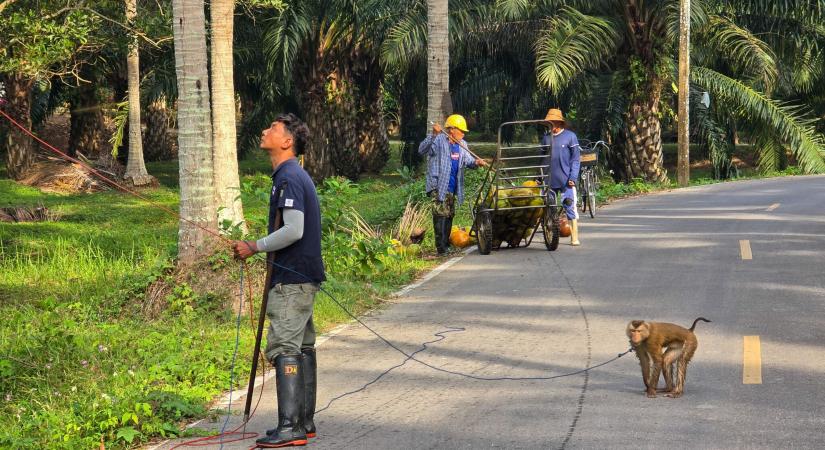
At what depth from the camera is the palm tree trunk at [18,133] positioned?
113 feet

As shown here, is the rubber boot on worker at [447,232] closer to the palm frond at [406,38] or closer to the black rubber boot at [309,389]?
the black rubber boot at [309,389]

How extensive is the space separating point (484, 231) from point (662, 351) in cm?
836

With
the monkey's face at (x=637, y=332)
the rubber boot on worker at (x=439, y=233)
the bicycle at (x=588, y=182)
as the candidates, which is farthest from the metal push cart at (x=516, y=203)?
the monkey's face at (x=637, y=332)

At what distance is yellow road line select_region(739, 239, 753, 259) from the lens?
1625 cm

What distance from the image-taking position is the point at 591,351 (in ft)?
34.8

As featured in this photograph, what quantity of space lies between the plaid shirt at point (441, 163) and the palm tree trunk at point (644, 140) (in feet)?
55.9

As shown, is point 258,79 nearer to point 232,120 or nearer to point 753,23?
point 753,23

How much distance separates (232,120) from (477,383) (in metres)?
6.94

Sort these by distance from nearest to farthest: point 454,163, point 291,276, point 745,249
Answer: point 291,276, point 454,163, point 745,249

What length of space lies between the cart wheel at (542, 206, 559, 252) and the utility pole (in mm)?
16337

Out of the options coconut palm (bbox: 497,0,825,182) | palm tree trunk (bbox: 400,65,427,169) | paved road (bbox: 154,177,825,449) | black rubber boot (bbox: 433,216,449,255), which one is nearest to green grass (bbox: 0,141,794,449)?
black rubber boot (bbox: 433,216,449,255)

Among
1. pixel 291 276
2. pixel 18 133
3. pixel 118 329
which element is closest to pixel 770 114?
pixel 18 133

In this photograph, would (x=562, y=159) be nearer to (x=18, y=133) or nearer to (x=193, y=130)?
(x=193, y=130)

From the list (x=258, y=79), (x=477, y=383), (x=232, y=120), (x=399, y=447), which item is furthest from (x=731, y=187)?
(x=399, y=447)
